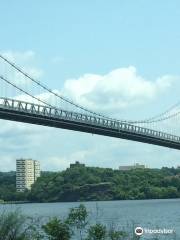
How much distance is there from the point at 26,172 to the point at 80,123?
7692 cm

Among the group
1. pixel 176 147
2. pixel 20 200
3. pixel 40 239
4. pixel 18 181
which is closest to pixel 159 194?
pixel 20 200

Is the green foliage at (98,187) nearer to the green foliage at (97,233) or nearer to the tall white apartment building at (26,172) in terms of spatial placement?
the tall white apartment building at (26,172)

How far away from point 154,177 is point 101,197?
716cm

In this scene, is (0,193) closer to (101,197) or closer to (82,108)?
(101,197)

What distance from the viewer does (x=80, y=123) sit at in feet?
149

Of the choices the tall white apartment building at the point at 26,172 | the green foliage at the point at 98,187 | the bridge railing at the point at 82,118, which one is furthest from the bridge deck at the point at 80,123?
the tall white apartment building at the point at 26,172

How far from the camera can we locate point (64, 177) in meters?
79.8

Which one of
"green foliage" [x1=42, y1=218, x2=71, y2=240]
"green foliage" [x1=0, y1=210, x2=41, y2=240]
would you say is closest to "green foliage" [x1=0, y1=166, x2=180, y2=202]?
"green foliage" [x1=0, y1=210, x2=41, y2=240]

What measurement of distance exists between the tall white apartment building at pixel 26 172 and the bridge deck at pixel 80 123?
56.0 meters

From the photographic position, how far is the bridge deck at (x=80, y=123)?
40.3 metres

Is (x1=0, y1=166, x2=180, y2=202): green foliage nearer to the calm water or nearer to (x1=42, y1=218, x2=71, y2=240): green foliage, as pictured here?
the calm water

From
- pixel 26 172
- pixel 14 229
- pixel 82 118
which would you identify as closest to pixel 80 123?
pixel 82 118

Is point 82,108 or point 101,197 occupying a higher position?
point 82,108

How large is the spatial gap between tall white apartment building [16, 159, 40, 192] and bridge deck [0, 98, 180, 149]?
5600 centimetres
